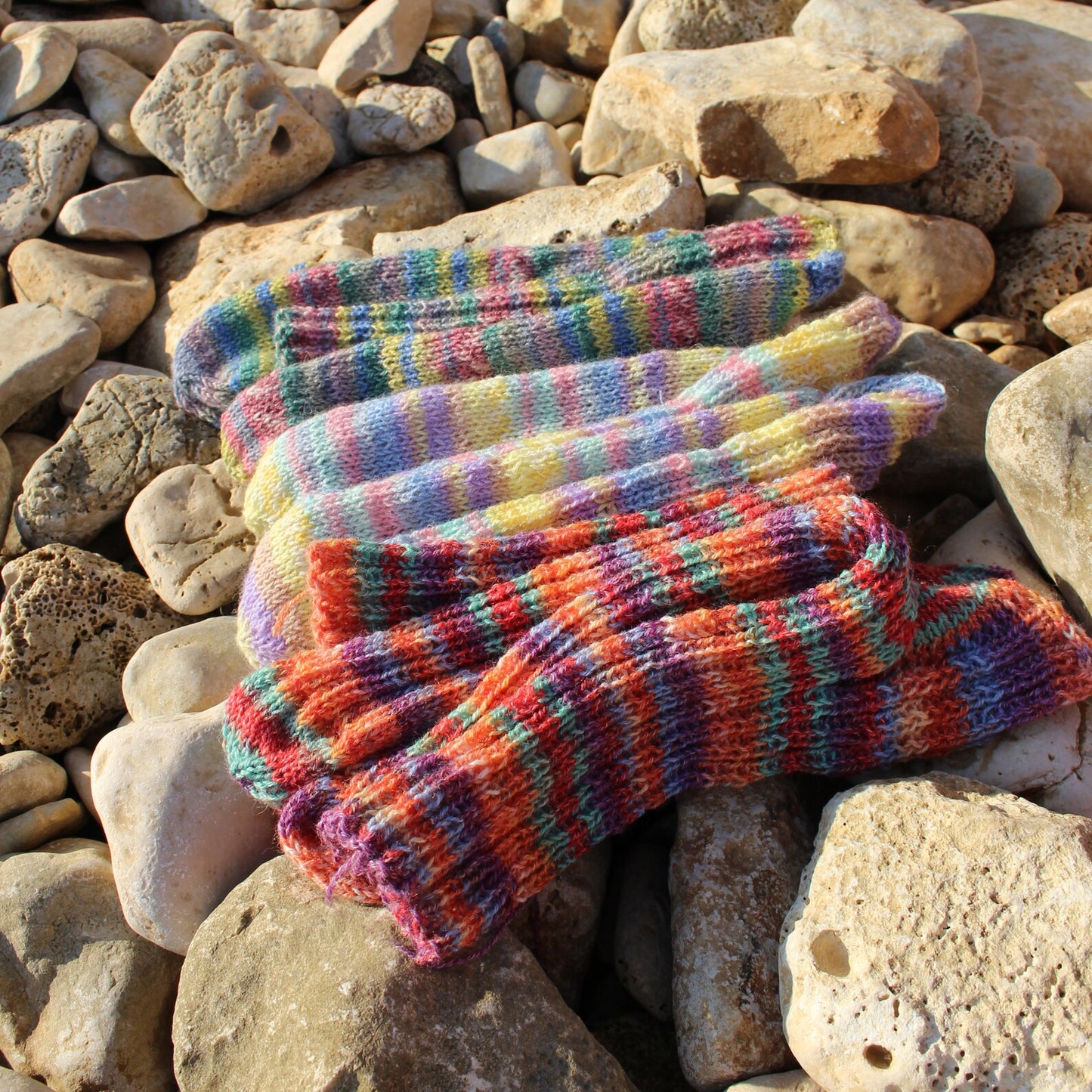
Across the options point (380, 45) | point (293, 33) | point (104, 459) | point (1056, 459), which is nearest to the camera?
point (1056, 459)

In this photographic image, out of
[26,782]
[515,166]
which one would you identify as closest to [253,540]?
[26,782]

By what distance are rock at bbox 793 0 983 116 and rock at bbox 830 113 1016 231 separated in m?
0.10

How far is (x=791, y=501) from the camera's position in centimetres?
188

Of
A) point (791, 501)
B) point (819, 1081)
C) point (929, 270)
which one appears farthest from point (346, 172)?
point (819, 1081)

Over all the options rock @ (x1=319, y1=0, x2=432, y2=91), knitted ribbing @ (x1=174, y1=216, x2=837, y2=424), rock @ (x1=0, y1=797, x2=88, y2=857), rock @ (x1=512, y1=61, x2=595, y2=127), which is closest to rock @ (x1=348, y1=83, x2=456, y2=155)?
Answer: rock @ (x1=319, y1=0, x2=432, y2=91)

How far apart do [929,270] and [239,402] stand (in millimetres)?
1918

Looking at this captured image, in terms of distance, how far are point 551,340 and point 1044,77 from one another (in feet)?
7.06

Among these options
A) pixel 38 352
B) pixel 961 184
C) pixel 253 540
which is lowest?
pixel 253 540

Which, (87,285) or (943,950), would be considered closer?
(943,950)

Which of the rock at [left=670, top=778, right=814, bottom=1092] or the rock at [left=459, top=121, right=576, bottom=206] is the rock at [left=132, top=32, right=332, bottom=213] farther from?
the rock at [left=670, top=778, right=814, bottom=1092]

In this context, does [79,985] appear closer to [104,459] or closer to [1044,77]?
[104,459]

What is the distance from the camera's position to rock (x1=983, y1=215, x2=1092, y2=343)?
2.78 metres

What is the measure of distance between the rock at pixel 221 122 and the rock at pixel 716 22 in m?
1.24

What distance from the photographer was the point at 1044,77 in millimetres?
3156
